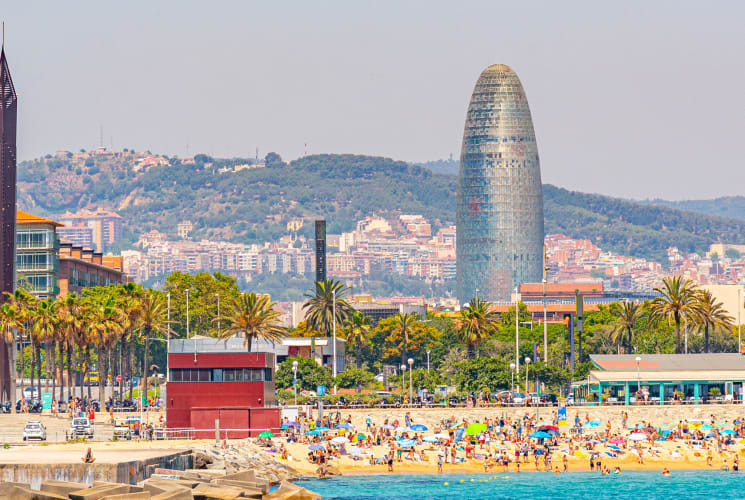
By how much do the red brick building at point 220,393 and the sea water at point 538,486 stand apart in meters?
10.6

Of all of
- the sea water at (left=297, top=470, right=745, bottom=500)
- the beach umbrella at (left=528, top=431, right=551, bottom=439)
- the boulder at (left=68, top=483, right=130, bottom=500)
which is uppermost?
the boulder at (left=68, top=483, right=130, bottom=500)

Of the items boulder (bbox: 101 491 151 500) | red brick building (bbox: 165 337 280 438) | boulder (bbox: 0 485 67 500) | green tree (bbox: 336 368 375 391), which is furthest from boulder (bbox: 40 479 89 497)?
green tree (bbox: 336 368 375 391)

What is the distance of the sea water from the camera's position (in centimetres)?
9319

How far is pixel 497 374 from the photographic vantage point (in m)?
131

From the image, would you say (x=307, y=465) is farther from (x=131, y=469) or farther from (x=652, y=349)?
(x=652, y=349)

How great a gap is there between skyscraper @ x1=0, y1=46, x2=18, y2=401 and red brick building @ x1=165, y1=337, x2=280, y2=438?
37.3 metres

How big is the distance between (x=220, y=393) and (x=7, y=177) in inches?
1826

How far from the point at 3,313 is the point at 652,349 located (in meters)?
71.4

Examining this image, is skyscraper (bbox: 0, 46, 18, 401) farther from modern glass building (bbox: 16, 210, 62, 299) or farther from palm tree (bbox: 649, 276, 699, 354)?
palm tree (bbox: 649, 276, 699, 354)

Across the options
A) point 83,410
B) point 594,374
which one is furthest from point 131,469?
point 594,374

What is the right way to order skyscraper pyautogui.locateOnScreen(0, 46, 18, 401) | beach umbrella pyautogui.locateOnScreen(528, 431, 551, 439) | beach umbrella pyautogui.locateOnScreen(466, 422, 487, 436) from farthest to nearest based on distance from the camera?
skyscraper pyautogui.locateOnScreen(0, 46, 18, 401), beach umbrella pyautogui.locateOnScreen(466, 422, 487, 436), beach umbrella pyautogui.locateOnScreen(528, 431, 551, 439)

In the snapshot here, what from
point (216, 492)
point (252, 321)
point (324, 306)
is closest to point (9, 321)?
point (252, 321)

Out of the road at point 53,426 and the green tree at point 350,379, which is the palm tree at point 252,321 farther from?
the green tree at point 350,379

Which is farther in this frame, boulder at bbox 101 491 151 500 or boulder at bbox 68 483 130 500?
boulder at bbox 68 483 130 500
